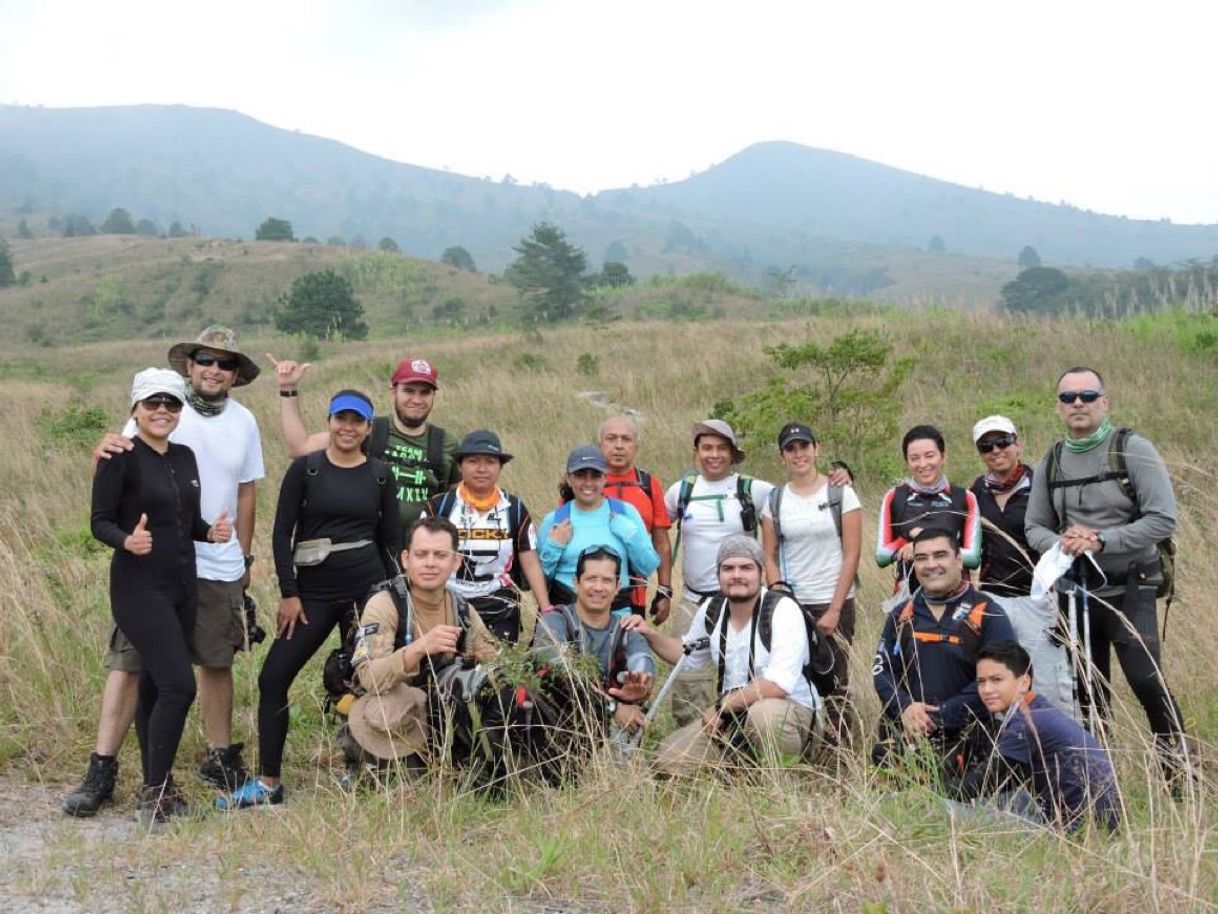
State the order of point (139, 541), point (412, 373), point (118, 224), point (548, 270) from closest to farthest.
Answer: point (139, 541) → point (412, 373) → point (548, 270) → point (118, 224)

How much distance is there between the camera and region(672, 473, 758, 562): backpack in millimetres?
5277

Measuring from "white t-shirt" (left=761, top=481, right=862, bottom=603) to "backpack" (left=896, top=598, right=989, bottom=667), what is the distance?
2.64ft

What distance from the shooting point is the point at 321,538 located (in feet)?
15.1

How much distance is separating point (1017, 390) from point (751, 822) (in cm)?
1051

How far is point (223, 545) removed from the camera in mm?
4469

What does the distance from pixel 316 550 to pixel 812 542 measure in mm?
2352

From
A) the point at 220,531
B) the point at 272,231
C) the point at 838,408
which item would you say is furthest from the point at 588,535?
the point at 272,231

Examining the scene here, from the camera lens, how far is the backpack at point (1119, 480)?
4.35 meters

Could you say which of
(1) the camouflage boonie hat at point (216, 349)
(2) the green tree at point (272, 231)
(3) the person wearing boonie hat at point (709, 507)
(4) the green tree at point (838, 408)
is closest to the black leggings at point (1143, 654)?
(3) the person wearing boonie hat at point (709, 507)

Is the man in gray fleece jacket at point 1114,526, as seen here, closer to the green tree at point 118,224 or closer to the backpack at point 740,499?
the backpack at point 740,499

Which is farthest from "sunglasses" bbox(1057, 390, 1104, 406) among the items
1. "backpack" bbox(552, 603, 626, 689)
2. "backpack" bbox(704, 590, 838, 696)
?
"backpack" bbox(552, 603, 626, 689)

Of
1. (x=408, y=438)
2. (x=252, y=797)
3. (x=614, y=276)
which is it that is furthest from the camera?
(x=614, y=276)

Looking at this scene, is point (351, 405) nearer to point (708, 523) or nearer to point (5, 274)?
point (708, 523)

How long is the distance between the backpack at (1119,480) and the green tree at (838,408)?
201 inches
